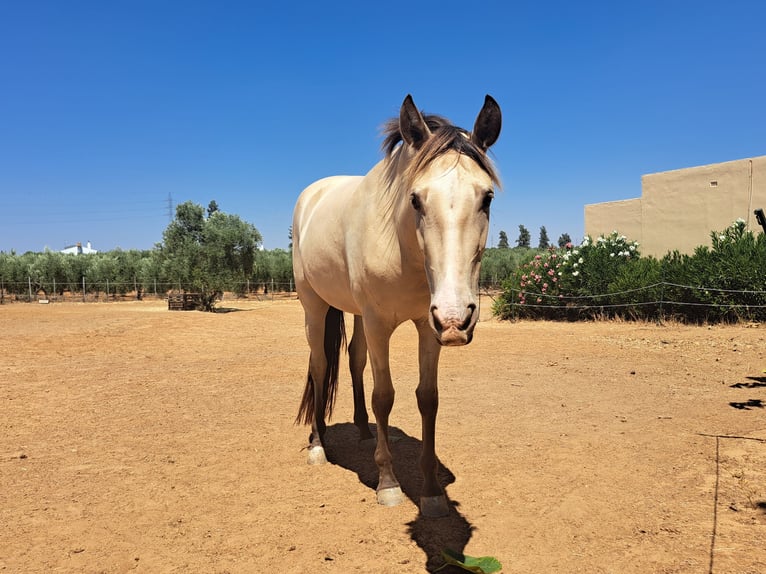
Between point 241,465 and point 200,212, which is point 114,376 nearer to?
point 241,465

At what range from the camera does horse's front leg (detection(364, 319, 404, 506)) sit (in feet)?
9.88

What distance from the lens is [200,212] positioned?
25.8 m

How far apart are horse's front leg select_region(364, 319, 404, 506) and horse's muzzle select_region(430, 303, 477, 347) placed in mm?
1085

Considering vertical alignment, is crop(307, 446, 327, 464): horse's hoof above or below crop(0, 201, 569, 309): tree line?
below

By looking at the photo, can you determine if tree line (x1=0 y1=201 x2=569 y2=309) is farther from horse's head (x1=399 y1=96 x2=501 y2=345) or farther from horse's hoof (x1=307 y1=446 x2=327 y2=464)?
horse's head (x1=399 y1=96 x2=501 y2=345)

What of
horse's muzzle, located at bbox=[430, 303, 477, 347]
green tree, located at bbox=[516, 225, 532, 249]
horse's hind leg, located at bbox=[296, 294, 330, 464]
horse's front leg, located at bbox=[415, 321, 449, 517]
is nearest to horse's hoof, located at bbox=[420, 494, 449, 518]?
horse's front leg, located at bbox=[415, 321, 449, 517]

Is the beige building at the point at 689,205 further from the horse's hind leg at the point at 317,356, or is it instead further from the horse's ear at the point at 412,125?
the horse's ear at the point at 412,125

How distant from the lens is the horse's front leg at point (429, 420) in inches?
114

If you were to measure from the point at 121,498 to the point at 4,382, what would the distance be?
4.96 m

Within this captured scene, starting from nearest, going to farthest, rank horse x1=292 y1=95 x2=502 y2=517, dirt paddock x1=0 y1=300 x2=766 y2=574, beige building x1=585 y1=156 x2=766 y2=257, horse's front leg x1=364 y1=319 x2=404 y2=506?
horse x1=292 y1=95 x2=502 y2=517, dirt paddock x1=0 y1=300 x2=766 y2=574, horse's front leg x1=364 y1=319 x2=404 y2=506, beige building x1=585 y1=156 x2=766 y2=257

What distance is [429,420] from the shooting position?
3139 millimetres

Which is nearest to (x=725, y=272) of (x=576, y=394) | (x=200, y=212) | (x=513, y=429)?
(x=576, y=394)

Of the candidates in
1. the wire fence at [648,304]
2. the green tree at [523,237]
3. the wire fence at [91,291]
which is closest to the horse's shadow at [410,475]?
the wire fence at [648,304]

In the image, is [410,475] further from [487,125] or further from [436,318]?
[487,125]
